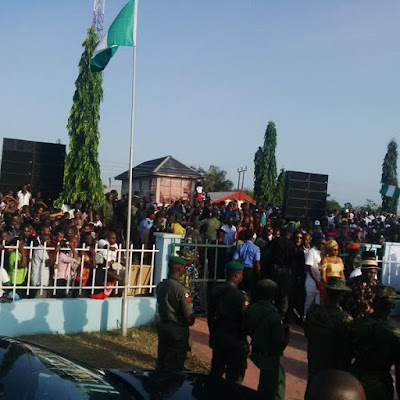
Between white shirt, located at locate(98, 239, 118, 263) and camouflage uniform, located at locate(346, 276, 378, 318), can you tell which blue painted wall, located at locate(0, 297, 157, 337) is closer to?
white shirt, located at locate(98, 239, 118, 263)

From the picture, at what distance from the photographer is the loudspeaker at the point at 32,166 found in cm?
1300

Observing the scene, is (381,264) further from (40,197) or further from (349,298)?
(40,197)

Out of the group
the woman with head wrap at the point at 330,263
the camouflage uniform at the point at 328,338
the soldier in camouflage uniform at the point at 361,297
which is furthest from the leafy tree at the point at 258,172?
the camouflage uniform at the point at 328,338

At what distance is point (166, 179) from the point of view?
3672cm

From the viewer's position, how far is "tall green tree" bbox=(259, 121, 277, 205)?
3522 centimetres

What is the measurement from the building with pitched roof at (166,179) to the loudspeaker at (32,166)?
71.0 feet

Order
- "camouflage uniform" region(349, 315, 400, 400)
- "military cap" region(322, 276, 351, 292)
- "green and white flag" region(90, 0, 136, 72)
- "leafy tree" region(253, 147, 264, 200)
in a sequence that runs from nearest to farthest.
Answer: "camouflage uniform" region(349, 315, 400, 400) < "military cap" region(322, 276, 351, 292) < "green and white flag" region(90, 0, 136, 72) < "leafy tree" region(253, 147, 264, 200)

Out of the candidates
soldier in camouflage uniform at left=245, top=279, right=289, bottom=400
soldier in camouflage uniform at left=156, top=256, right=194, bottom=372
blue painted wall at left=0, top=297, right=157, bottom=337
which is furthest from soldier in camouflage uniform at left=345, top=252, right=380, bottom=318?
blue painted wall at left=0, top=297, right=157, bottom=337

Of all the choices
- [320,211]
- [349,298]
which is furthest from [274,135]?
[349,298]

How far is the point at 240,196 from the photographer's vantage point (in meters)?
47.6

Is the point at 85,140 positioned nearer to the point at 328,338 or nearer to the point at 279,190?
the point at 328,338

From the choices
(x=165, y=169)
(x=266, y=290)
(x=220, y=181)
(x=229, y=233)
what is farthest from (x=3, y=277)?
(x=220, y=181)

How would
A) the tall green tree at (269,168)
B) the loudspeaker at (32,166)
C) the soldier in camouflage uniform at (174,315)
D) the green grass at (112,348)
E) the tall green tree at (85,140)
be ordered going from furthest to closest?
1. the tall green tree at (269,168)
2. the tall green tree at (85,140)
3. the loudspeaker at (32,166)
4. the green grass at (112,348)
5. the soldier in camouflage uniform at (174,315)

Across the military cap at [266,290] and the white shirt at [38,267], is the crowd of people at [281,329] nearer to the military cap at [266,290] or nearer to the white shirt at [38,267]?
the military cap at [266,290]
